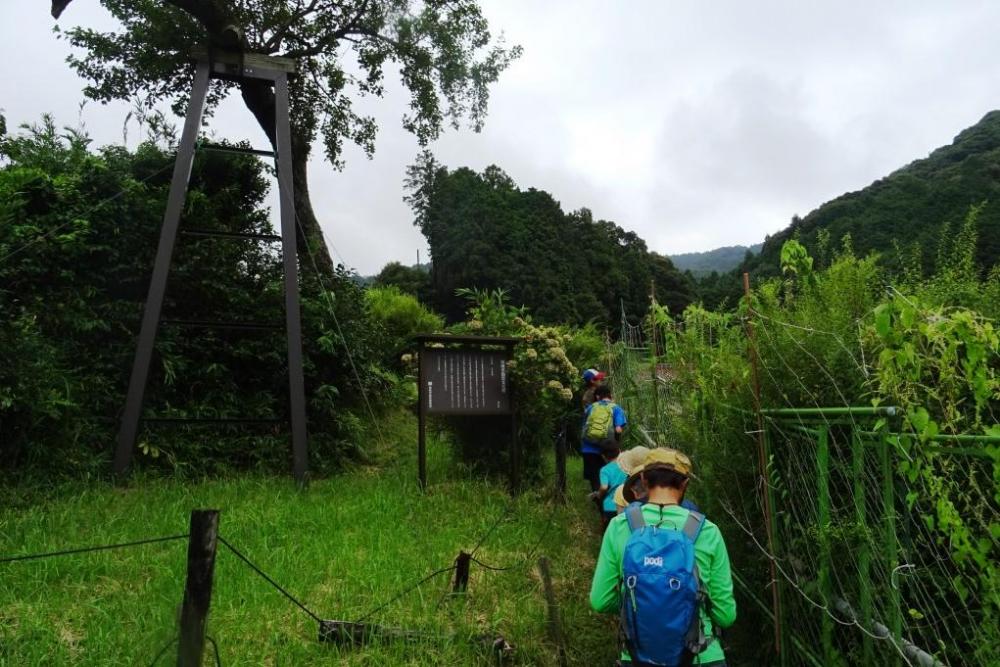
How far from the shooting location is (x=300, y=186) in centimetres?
1237

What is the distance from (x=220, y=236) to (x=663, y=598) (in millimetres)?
6964

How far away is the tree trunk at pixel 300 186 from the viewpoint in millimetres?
11141

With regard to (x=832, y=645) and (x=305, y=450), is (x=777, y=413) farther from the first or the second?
(x=305, y=450)

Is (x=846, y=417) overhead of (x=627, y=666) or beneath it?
overhead

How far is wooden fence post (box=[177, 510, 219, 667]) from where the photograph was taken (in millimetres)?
2480

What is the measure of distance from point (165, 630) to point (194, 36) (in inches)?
460

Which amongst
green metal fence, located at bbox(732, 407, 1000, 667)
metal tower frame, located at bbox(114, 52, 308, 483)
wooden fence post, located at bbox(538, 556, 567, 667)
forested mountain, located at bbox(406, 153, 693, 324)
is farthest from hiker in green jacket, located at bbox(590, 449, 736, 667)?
forested mountain, located at bbox(406, 153, 693, 324)

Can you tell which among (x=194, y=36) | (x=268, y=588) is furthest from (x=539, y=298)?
(x=268, y=588)

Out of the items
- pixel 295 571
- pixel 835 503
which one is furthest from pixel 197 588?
pixel 835 503

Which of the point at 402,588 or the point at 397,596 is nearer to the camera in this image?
the point at 397,596

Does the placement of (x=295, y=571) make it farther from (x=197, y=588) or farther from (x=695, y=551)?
(x=695, y=551)

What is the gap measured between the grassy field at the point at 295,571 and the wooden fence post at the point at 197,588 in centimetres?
12

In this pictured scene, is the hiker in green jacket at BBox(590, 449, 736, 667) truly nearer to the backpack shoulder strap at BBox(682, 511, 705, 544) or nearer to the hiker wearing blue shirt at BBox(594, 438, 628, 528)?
the backpack shoulder strap at BBox(682, 511, 705, 544)

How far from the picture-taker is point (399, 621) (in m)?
4.22
